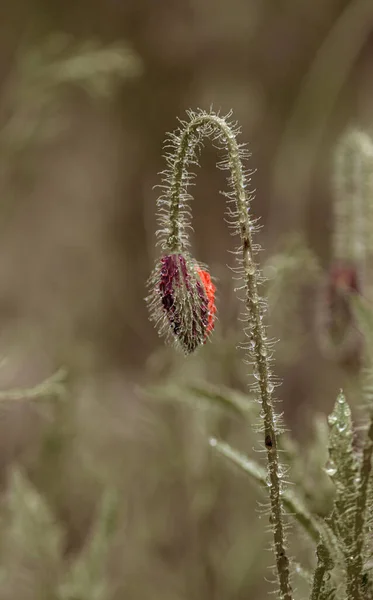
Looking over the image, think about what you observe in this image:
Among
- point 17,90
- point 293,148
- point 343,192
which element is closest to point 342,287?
point 343,192

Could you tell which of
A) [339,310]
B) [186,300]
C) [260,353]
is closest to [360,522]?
[260,353]

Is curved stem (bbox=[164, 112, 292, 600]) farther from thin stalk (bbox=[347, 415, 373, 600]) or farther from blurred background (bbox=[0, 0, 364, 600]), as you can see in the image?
blurred background (bbox=[0, 0, 364, 600])

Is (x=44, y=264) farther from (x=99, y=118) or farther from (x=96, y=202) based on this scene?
(x=99, y=118)

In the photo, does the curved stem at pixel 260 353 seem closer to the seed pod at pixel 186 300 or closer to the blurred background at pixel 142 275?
the seed pod at pixel 186 300

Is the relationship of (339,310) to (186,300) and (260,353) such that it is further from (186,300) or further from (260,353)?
(260,353)

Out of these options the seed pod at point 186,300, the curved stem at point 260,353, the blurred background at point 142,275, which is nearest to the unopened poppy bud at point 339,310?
the blurred background at point 142,275

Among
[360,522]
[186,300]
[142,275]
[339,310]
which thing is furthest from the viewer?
[142,275]
